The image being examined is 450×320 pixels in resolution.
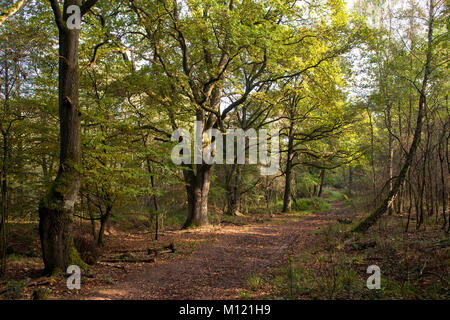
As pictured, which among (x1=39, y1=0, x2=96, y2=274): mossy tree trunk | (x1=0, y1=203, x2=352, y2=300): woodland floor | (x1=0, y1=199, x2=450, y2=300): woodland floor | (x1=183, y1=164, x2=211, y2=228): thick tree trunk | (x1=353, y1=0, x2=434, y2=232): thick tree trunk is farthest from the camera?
(x1=183, y1=164, x2=211, y2=228): thick tree trunk

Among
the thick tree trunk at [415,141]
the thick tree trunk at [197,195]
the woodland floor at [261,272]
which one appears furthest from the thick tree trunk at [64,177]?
the thick tree trunk at [415,141]

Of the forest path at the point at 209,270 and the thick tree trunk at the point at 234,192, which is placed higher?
the thick tree trunk at the point at 234,192

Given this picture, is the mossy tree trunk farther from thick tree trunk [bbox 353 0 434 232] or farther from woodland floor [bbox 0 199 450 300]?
thick tree trunk [bbox 353 0 434 232]

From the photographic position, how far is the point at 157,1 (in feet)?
29.7

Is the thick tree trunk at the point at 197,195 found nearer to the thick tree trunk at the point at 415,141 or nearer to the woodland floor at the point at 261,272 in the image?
the woodland floor at the point at 261,272

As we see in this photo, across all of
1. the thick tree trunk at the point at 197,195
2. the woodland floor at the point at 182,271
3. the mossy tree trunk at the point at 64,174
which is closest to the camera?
the woodland floor at the point at 182,271

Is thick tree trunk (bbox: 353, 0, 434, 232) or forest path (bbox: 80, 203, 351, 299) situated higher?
thick tree trunk (bbox: 353, 0, 434, 232)

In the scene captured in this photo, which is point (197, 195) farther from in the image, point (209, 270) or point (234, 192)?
point (209, 270)

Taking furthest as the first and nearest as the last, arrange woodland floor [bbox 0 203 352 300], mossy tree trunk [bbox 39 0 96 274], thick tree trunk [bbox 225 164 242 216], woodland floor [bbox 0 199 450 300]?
thick tree trunk [bbox 225 164 242 216] < mossy tree trunk [bbox 39 0 96 274] < woodland floor [bbox 0 203 352 300] < woodland floor [bbox 0 199 450 300]

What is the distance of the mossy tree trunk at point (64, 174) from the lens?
222 inches

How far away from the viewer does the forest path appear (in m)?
4.90

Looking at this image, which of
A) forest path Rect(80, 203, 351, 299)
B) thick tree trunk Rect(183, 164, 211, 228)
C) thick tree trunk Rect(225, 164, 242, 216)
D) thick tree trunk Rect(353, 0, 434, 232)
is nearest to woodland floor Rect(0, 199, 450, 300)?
forest path Rect(80, 203, 351, 299)

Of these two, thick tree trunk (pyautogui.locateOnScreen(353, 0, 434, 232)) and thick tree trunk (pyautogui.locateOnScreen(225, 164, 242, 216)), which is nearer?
thick tree trunk (pyautogui.locateOnScreen(353, 0, 434, 232))
